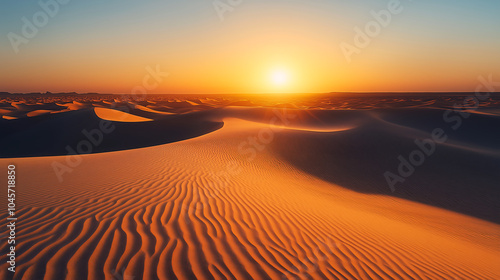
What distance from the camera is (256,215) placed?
5004mm

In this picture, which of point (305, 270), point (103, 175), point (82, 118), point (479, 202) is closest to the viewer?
point (305, 270)

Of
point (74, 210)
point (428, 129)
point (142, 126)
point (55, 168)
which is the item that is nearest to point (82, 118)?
point (142, 126)

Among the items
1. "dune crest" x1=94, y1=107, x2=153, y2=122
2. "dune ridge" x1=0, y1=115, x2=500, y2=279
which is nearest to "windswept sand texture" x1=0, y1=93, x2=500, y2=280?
"dune ridge" x1=0, y1=115, x2=500, y2=279

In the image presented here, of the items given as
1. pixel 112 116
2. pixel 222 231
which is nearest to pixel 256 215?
pixel 222 231

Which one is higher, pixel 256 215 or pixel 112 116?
pixel 256 215

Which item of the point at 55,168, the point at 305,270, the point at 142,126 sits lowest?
the point at 142,126

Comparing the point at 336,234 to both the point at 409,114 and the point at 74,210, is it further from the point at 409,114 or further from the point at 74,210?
the point at 409,114

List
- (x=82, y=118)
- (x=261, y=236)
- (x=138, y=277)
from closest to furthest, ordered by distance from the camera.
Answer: (x=138, y=277) → (x=261, y=236) → (x=82, y=118)

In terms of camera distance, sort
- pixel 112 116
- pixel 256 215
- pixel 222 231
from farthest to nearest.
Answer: pixel 112 116 < pixel 256 215 < pixel 222 231

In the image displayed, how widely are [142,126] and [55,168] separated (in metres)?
17.2

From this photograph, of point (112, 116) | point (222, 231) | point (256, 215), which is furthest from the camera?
point (112, 116)

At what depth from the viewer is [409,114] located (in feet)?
91.0

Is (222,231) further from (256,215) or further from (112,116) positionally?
(112,116)

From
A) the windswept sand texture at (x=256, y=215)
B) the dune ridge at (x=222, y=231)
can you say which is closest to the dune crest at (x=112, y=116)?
the windswept sand texture at (x=256, y=215)
